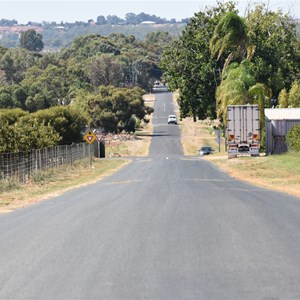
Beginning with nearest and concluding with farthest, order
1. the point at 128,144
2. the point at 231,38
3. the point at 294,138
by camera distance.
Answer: the point at 294,138 < the point at 231,38 < the point at 128,144

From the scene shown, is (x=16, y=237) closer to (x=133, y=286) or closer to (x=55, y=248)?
(x=55, y=248)

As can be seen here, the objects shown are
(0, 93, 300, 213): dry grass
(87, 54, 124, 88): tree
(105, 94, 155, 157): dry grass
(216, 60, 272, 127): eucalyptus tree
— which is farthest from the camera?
(87, 54, 124, 88): tree

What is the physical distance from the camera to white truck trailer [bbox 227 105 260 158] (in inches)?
1966

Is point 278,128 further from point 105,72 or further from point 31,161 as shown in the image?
point 105,72

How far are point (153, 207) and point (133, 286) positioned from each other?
919 centimetres

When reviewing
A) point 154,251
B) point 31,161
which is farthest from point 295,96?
point 154,251

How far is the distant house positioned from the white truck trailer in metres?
4.29

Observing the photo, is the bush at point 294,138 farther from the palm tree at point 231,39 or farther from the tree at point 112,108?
the tree at point 112,108

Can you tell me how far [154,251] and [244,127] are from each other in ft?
130

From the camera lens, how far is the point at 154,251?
11273 mm

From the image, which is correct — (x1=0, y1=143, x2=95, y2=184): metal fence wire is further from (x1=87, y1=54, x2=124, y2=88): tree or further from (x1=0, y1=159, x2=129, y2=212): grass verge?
(x1=87, y1=54, x2=124, y2=88): tree

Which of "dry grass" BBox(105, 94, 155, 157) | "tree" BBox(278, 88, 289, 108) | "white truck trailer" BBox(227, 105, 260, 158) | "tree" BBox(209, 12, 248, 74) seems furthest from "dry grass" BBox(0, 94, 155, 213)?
"tree" BBox(278, 88, 289, 108)

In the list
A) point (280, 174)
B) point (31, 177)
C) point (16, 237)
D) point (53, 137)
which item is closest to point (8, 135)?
point (31, 177)

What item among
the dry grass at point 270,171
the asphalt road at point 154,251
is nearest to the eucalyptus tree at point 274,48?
the dry grass at point 270,171
